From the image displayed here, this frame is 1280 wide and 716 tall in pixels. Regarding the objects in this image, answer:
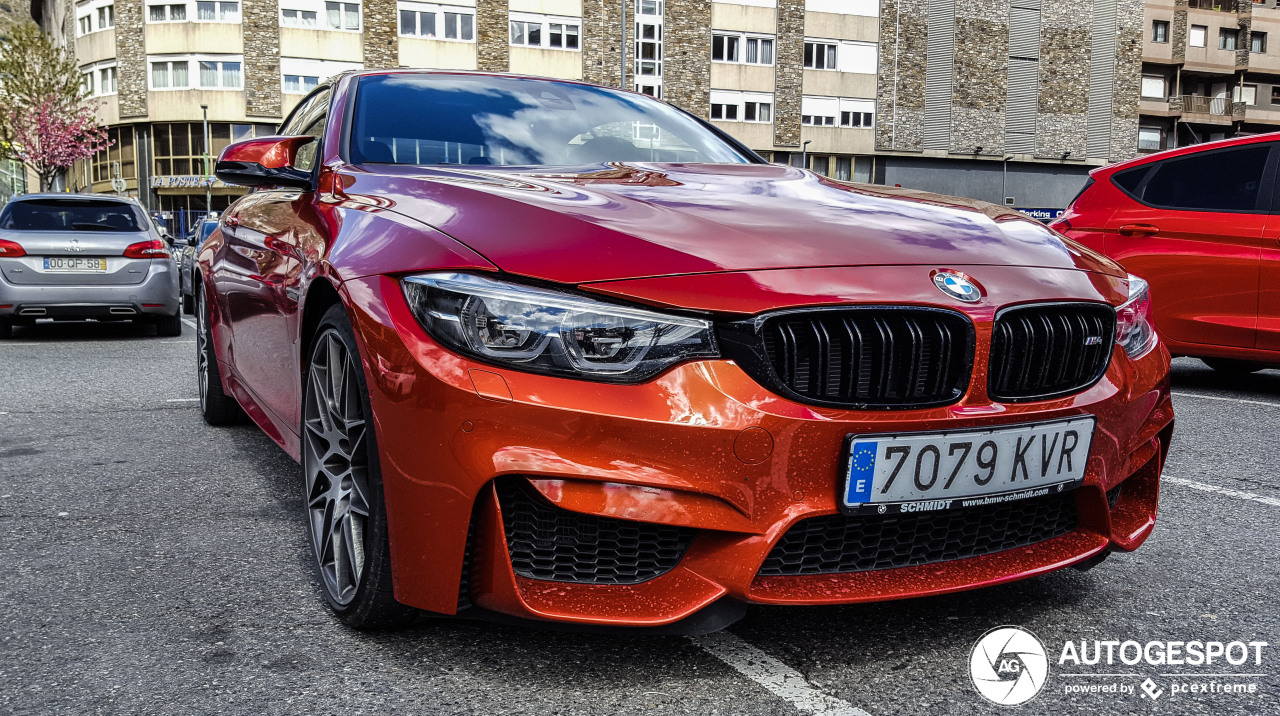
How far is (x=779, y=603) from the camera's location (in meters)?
1.91

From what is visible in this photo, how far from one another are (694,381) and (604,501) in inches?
10.5

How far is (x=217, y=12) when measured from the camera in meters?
37.2

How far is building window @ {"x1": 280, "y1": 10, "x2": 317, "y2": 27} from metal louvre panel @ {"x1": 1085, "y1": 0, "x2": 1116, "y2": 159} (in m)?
32.9

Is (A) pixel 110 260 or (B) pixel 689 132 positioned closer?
(B) pixel 689 132

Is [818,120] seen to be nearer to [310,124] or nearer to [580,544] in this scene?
[310,124]

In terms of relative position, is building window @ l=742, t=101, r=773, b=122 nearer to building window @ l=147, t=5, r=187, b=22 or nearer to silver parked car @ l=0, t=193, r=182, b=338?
building window @ l=147, t=5, r=187, b=22

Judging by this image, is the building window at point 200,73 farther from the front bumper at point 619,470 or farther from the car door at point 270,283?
the front bumper at point 619,470

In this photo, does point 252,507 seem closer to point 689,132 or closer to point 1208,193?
point 689,132

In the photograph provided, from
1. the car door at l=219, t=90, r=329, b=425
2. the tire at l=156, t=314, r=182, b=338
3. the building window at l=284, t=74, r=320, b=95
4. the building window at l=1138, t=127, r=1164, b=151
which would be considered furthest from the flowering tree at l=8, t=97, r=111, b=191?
the building window at l=1138, t=127, r=1164, b=151

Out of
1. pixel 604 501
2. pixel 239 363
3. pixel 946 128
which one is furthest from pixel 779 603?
pixel 946 128

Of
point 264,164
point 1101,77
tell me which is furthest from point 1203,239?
point 1101,77

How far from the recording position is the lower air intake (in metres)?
1.88

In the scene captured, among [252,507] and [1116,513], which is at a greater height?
[1116,513]
